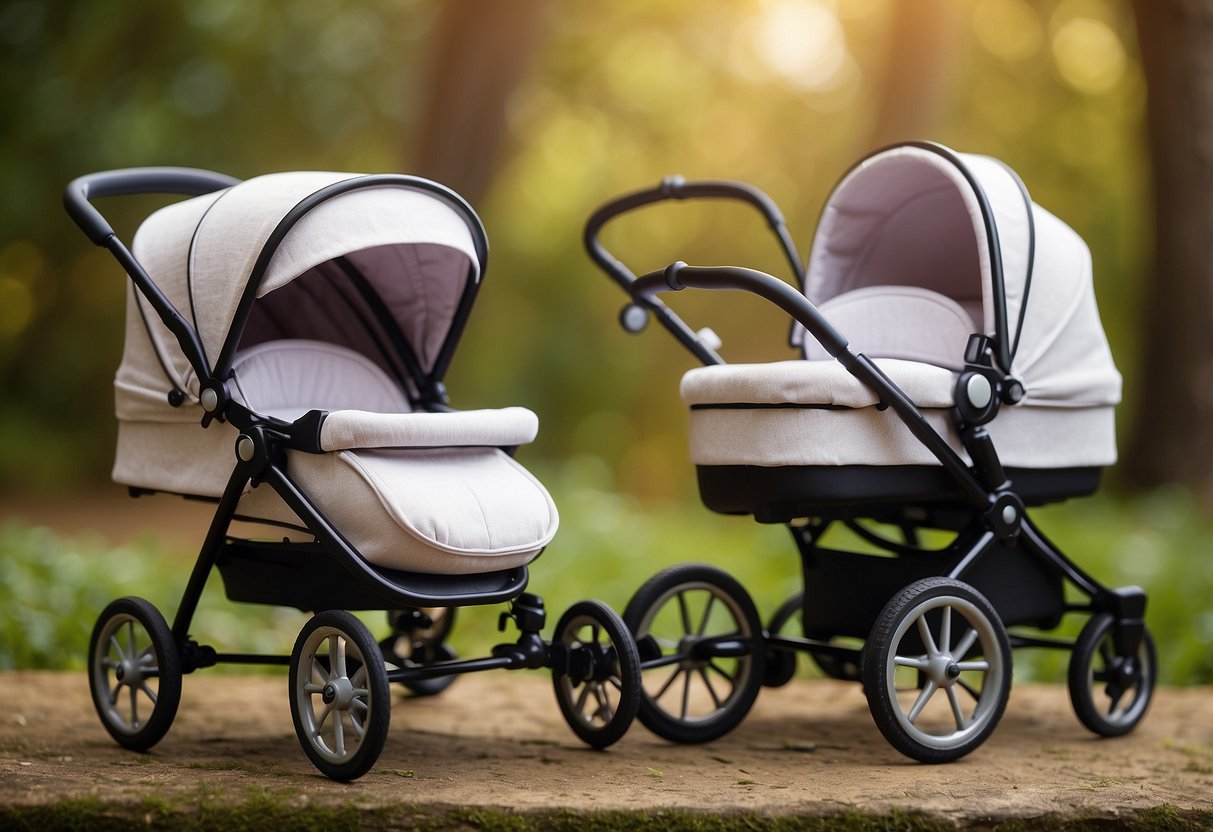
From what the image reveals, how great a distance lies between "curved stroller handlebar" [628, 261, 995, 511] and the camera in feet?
11.0

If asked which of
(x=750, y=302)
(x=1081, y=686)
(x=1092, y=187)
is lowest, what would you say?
(x=1081, y=686)

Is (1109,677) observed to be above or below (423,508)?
below

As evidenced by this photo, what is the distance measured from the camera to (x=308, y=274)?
422 centimetres

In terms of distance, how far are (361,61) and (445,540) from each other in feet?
43.6

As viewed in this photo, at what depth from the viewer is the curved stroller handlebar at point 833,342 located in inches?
132

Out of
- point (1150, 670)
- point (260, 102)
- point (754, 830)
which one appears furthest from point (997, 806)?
point (260, 102)

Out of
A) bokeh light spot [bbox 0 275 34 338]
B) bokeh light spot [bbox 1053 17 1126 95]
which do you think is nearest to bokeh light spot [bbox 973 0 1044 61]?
bokeh light spot [bbox 1053 17 1126 95]

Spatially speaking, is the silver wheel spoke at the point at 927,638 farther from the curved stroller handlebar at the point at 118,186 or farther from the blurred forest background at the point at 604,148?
the blurred forest background at the point at 604,148

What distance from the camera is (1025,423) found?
376cm

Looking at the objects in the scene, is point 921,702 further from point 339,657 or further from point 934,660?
point 339,657

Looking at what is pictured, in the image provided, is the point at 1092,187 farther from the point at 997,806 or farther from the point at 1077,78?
the point at 997,806

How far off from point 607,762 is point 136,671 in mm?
1337

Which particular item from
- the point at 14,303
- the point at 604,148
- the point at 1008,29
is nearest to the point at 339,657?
the point at 14,303

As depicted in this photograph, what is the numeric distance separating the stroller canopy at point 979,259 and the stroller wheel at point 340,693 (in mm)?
1831
